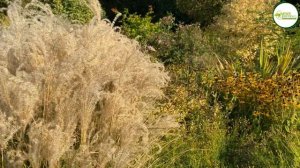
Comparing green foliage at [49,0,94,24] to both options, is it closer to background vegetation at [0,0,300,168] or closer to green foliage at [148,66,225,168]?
background vegetation at [0,0,300,168]

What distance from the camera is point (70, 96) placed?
4.18 meters

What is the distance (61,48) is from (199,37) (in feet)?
18.5

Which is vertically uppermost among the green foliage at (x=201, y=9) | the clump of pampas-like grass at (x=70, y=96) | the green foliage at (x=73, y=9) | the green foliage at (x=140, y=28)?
the green foliage at (x=201, y=9)

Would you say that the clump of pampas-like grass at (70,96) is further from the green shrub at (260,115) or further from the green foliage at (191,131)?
the green shrub at (260,115)

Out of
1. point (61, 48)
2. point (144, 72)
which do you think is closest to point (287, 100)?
point (144, 72)

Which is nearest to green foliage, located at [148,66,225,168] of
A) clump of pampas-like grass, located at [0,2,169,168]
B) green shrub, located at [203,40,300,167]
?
green shrub, located at [203,40,300,167]

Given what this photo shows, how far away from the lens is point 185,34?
971cm

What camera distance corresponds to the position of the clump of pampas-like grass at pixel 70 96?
3828mm

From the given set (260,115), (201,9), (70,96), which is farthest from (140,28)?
(70,96)

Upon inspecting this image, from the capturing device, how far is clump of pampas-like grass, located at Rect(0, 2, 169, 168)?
3.83 metres

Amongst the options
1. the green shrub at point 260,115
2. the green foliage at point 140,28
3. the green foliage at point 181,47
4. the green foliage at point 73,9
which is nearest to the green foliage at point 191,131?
the green shrub at point 260,115

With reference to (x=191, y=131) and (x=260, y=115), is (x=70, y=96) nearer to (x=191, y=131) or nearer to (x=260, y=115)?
(x=191, y=131)

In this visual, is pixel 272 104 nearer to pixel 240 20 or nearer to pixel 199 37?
A: pixel 199 37

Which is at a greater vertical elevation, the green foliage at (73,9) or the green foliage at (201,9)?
the green foliage at (201,9)
